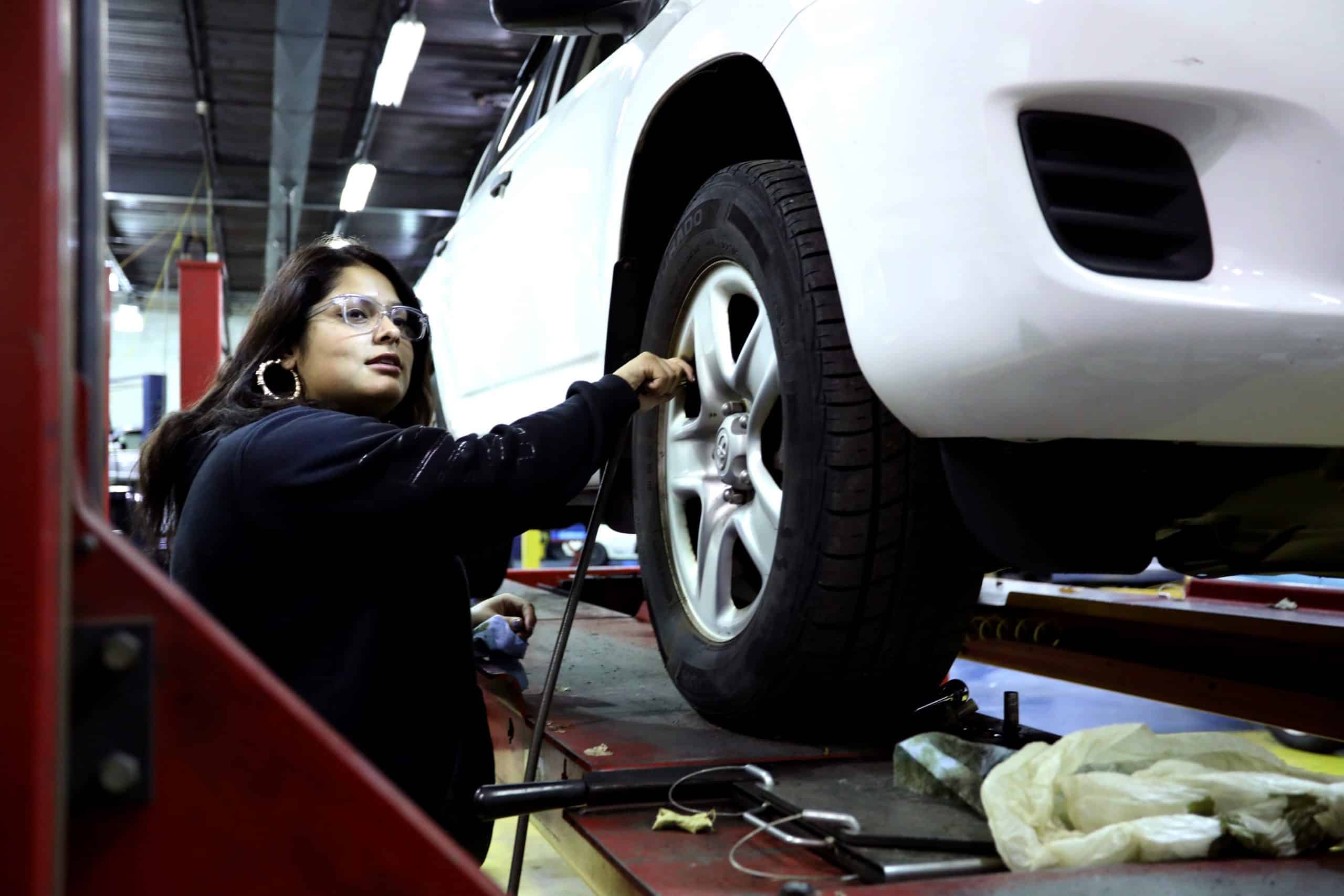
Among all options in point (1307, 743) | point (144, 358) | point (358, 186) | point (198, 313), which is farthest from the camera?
point (144, 358)

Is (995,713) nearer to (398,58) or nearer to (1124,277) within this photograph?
(1124,277)

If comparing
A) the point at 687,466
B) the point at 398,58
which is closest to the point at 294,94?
the point at 398,58

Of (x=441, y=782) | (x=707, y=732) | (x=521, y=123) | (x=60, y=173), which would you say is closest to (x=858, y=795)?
(x=707, y=732)

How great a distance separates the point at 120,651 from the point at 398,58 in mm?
7967

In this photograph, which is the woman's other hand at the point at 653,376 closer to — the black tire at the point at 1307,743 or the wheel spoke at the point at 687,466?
the wheel spoke at the point at 687,466

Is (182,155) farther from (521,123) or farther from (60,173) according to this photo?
(60,173)

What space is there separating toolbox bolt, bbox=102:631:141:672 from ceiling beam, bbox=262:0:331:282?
797cm

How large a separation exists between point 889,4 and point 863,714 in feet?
2.92

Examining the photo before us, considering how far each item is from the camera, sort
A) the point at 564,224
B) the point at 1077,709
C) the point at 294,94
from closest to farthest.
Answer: the point at 564,224 < the point at 1077,709 < the point at 294,94

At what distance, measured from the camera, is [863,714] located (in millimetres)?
1576

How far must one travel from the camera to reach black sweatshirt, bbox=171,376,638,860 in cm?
135

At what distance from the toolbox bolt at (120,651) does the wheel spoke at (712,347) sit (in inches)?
41.9

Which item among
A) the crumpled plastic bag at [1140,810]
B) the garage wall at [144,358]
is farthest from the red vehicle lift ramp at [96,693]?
the garage wall at [144,358]

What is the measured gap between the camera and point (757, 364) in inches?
60.9
